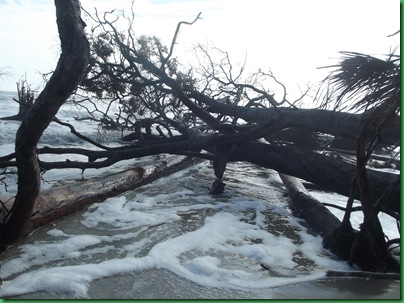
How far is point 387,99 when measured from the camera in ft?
7.95

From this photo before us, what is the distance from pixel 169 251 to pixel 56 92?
5.85ft

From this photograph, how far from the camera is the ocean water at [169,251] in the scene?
263 cm

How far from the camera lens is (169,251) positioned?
3348 mm

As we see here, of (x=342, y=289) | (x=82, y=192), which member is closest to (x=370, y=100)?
(x=342, y=289)

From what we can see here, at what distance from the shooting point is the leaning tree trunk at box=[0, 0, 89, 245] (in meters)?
2.42

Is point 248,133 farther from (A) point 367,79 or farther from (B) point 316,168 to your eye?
(A) point 367,79

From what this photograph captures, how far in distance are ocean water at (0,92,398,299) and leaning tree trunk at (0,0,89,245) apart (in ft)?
2.34

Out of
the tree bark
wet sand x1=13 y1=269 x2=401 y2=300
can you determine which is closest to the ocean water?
wet sand x1=13 y1=269 x2=401 y2=300

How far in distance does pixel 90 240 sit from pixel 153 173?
3304 mm

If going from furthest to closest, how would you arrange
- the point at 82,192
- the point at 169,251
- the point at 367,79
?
the point at 82,192 → the point at 169,251 → the point at 367,79

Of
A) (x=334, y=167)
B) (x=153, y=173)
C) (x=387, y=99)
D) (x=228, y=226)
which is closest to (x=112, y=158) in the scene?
(x=153, y=173)

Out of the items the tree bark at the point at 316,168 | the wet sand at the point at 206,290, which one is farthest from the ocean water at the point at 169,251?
the tree bark at the point at 316,168

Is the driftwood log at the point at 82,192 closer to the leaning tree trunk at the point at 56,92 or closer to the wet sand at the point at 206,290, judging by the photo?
the leaning tree trunk at the point at 56,92

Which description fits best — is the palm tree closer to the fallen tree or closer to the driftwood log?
the fallen tree
